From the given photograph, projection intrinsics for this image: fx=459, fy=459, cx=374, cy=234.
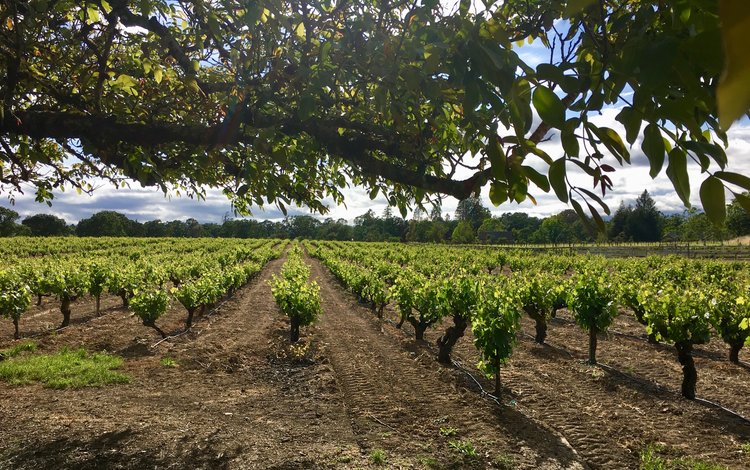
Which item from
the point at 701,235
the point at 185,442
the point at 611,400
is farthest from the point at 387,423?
the point at 701,235

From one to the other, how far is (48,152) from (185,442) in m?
3.88

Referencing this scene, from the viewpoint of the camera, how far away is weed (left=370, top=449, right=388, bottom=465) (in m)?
4.94

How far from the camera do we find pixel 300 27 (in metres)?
2.51

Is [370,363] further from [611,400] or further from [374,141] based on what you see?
Result: [374,141]

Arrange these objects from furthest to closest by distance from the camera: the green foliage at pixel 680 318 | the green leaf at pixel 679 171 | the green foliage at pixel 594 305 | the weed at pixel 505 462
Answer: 1. the green foliage at pixel 594 305
2. the green foliage at pixel 680 318
3. the weed at pixel 505 462
4. the green leaf at pixel 679 171

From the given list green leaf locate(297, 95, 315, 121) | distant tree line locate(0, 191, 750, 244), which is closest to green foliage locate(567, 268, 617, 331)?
green leaf locate(297, 95, 315, 121)

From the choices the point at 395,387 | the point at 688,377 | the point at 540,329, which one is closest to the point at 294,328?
the point at 395,387

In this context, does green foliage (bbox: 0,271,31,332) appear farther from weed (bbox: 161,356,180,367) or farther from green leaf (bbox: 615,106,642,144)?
green leaf (bbox: 615,106,642,144)

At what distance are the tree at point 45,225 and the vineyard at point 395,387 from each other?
3069 inches

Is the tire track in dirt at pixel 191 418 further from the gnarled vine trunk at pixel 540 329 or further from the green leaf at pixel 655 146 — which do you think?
the gnarled vine trunk at pixel 540 329

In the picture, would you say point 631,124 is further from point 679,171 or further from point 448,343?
point 448,343

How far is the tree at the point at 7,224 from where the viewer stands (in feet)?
228

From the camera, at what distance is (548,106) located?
96 cm

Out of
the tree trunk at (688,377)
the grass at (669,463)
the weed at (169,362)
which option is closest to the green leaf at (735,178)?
the grass at (669,463)
